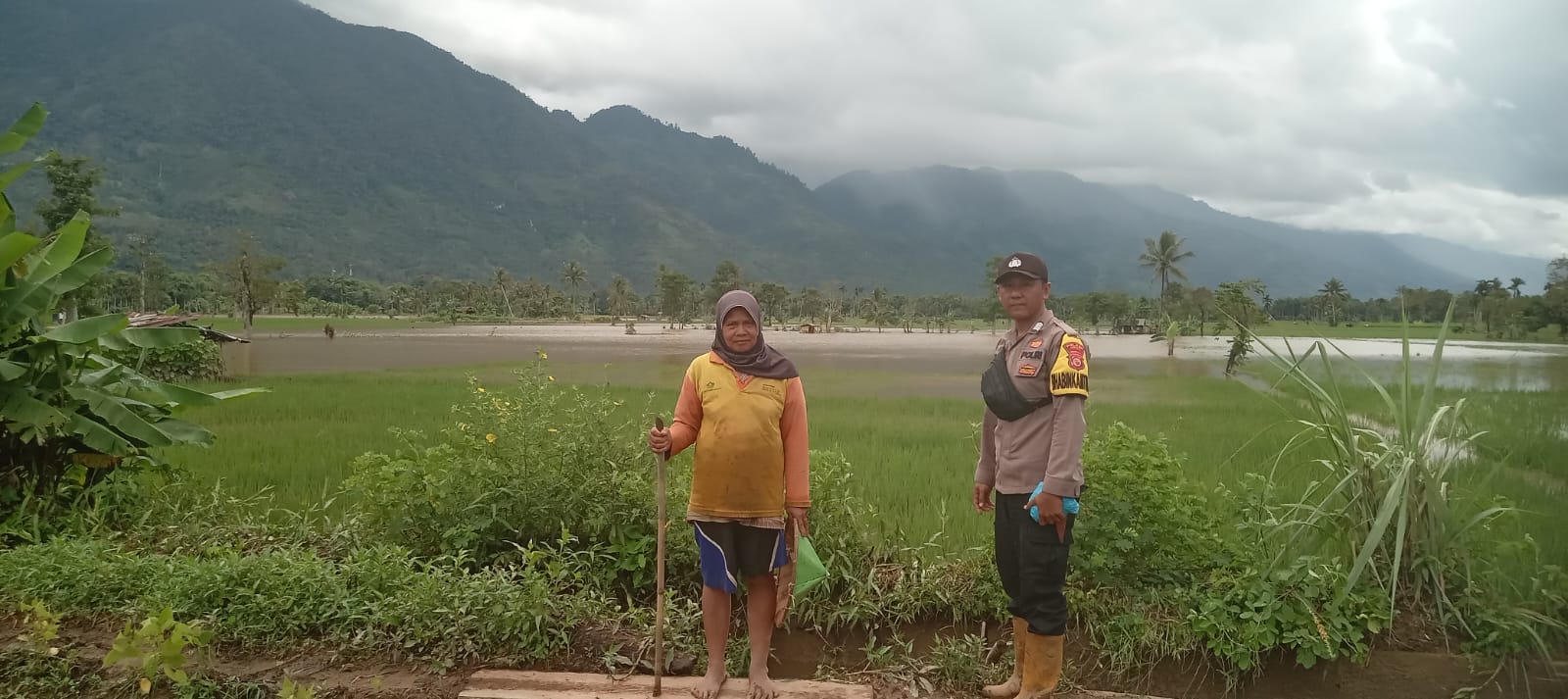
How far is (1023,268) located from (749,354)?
3.61ft

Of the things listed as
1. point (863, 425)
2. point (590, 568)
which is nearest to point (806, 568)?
point (590, 568)

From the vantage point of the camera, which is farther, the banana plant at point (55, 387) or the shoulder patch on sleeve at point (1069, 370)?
the banana plant at point (55, 387)

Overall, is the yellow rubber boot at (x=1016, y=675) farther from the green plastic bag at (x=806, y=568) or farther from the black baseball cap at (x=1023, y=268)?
the black baseball cap at (x=1023, y=268)

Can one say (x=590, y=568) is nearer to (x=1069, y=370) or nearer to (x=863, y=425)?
(x=1069, y=370)

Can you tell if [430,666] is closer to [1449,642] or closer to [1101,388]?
[1449,642]

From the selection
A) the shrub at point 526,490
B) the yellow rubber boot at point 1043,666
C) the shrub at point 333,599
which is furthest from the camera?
the shrub at point 526,490

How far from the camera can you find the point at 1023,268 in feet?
10.1

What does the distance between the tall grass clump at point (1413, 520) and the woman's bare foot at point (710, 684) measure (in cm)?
253

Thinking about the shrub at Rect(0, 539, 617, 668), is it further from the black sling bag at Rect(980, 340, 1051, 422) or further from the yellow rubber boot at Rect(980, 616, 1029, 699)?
the black sling bag at Rect(980, 340, 1051, 422)

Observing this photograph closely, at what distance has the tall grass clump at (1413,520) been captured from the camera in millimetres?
3473

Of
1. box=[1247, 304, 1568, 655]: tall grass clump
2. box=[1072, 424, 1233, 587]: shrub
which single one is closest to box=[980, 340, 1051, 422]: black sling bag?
box=[1072, 424, 1233, 587]: shrub

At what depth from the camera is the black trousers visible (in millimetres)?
3062

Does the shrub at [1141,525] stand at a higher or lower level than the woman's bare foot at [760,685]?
higher

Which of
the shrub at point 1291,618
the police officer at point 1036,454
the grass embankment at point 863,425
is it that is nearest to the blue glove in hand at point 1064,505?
the police officer at point 1036,454
